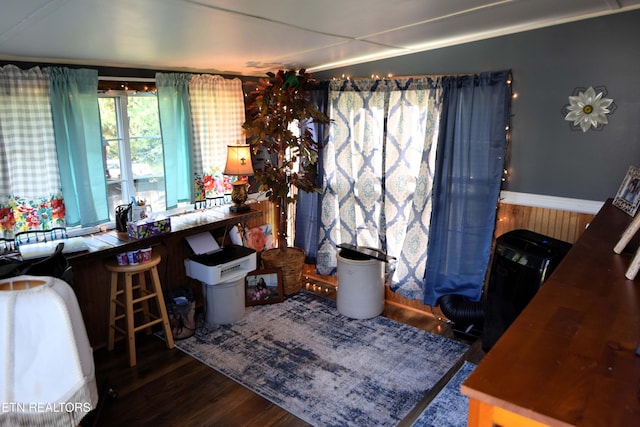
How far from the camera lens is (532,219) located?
3.41 metres

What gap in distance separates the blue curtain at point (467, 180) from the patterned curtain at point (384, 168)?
0.14 m

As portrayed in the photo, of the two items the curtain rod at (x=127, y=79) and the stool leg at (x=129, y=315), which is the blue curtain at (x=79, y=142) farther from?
the stool leg at (x=129, y=315)

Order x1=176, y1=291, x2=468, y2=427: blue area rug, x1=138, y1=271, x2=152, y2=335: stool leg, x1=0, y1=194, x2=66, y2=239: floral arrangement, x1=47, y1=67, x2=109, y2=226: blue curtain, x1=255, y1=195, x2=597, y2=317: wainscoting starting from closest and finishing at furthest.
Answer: x1=176, y1=291, x2=468, y2=427: blue area rug < x1=0, y1=194, x2=66, y2=239: floral arrangement < x1=47, y1=67, x2=109, y2=226: blue curtain < x1=255, y1=195, x2=597, y2=317: wainscoting < x1=138, y1=271, x2=152, y2=335: stool leg

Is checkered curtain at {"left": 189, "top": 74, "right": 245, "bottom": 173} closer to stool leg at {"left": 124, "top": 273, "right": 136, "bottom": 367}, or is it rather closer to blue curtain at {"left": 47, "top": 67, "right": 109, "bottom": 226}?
blue curtain at {"left": 47, "top": 67, "right": 109, "bottom": 226}

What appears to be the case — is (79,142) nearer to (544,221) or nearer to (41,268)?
(41,268)

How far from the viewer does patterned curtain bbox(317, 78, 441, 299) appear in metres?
3.83

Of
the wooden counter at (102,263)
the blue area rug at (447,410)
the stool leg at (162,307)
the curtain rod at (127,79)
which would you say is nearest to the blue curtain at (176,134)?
the curtain rod at (127,79)

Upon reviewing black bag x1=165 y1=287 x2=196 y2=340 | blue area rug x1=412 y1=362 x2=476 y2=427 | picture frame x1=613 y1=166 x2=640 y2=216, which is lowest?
blue area rug x1=412 y1=362 x2=476 y2=427

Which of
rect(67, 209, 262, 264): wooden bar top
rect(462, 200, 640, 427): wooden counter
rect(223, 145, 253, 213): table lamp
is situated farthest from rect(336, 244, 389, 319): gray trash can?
rect(462, 200, 640, 427): wooden counter

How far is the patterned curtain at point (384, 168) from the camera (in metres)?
3.83

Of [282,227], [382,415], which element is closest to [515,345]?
[382,415]

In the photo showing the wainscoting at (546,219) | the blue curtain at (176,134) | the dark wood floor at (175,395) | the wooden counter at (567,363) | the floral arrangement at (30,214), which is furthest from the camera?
the blue curtain at (176,134)

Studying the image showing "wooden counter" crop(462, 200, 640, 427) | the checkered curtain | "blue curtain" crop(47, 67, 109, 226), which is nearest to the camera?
"wooden counter" crop(462, 200, 640, 427)

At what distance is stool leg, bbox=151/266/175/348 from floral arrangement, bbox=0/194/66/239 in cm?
72
